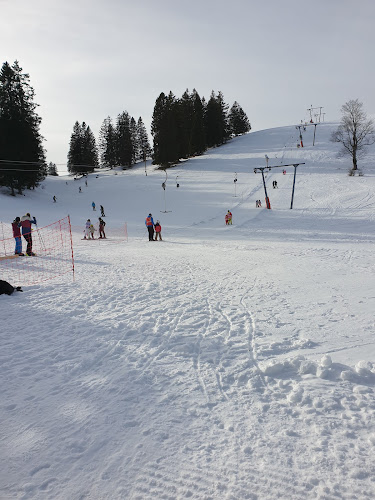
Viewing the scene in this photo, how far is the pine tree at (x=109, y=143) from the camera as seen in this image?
2849 inches

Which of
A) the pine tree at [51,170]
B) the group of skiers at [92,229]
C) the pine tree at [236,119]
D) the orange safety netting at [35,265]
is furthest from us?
the pine tree at [236,119]

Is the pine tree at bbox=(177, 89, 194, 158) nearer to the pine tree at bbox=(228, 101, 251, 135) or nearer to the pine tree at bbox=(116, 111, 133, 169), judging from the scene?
the pine tree at bbox=(116, 111, 133, 169)

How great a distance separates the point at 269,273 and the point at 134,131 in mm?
72176

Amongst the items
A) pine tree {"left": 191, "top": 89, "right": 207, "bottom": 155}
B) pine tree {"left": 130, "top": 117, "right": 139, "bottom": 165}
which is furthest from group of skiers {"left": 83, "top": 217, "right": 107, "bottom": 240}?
pine tree {"left": 130, "top": 117, "right": 139, "bottom": 165}

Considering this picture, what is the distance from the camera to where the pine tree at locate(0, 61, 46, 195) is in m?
37.9

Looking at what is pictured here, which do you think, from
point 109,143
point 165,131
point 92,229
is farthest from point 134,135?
point 92,229

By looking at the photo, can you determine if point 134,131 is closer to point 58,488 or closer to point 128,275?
point 128,275

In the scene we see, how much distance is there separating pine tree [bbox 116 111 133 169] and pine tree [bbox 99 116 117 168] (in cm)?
168

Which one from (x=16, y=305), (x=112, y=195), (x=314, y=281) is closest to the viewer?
(x=16, y=305)

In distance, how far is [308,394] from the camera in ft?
12.3

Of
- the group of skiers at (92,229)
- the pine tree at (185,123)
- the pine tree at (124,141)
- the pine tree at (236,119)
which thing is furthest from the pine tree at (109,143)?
the group of skiers at (92,229)

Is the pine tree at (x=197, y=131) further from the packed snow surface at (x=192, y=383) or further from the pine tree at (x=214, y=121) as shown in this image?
the packed snow surface at (x=192, y=383)

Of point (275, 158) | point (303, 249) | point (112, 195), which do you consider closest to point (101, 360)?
point (303, 249)

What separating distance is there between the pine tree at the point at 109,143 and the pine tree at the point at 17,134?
102 ft
